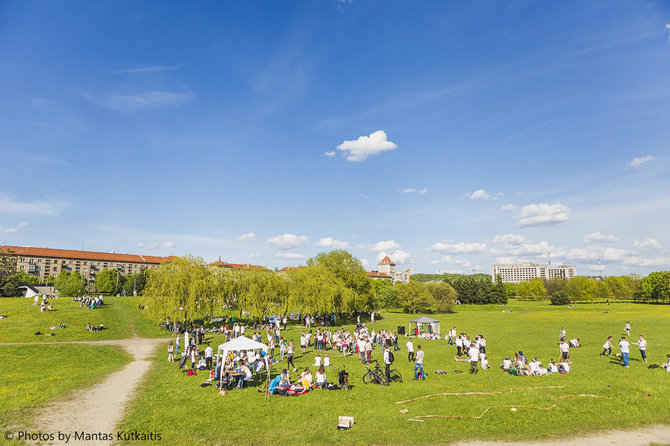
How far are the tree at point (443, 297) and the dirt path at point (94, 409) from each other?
206 feet

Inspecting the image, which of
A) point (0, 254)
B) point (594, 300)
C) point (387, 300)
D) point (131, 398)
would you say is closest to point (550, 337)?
point (131, 398)

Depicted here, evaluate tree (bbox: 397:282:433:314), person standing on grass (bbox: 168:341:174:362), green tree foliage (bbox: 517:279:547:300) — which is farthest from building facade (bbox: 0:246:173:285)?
green tree foliage (bbox: 517:279:547:300)

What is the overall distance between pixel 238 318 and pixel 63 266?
125 meters

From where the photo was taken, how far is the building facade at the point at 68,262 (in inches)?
5049

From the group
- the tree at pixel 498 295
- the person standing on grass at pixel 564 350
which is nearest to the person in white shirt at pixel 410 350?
the person standing on grass at pixel 564 350

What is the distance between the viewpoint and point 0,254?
72688mm

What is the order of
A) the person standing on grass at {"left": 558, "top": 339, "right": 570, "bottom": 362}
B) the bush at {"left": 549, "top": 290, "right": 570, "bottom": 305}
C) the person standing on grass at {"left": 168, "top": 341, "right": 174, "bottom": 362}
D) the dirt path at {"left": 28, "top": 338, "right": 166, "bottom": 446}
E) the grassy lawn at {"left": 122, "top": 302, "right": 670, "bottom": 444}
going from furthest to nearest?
the bush at {"left": 549, "top": 290, "right": 570, "bottom": 305}
the person standing on grass at {"left": 168, "top": 341, "right": 174, "bottom": 362}
the person standing on grass at {"left": 558, "top": 339, "right": 570, "bottom": 362}
the dirt path at {"left": 28, "top": 338, "right": 166, "bottom": 446}
the grassy lawn at {"left": 122, "top": 302, "right": 670, "bottom": 444}

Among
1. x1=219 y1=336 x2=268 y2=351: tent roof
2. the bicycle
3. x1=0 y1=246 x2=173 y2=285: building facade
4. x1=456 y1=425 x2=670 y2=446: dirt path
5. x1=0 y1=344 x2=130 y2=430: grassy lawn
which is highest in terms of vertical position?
x1=0 y1=246 x2=173 y2=285: building facade

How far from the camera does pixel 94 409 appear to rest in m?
13.7

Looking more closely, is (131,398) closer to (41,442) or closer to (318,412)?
(41,442)

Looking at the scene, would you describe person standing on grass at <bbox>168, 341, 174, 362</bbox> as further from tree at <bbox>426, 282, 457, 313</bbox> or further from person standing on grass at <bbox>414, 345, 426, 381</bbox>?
tree at <bbox>426, 282, 457, 313</bbox>

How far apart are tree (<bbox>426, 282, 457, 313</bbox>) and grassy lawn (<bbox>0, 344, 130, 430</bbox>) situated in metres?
60.6

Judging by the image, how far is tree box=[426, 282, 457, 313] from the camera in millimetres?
74000

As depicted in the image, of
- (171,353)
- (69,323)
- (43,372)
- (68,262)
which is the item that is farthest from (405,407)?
(68,262)
